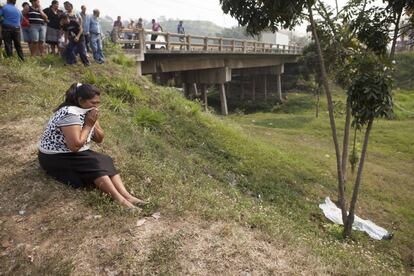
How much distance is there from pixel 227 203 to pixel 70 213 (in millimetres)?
2160

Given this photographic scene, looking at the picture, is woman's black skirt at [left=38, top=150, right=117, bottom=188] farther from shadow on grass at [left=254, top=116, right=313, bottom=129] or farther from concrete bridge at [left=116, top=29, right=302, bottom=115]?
shadow on grass at [left=254, top=116, right=313, bottom=129]

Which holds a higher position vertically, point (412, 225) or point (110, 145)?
point (110, 145)

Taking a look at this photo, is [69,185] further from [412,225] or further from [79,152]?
[412,225]

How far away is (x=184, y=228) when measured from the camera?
408 cm

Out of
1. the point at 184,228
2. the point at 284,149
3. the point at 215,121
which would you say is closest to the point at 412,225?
the point at 284,149

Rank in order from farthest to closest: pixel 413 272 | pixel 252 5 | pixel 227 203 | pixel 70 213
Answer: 1. pixel 252 5
2. pixel 413 272
3. pixel 227 203
4. pixel 70 213

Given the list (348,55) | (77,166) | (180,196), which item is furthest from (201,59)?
(77,166)

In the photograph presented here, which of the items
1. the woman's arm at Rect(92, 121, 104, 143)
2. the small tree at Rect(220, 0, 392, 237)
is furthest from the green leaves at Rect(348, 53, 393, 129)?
the woman's arm at Rect(92, 121, 104, 143)

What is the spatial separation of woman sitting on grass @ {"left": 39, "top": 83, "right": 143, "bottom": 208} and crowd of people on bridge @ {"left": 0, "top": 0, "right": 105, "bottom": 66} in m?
6.30

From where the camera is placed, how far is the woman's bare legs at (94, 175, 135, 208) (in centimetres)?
418

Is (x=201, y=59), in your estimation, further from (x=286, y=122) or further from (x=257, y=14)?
(x=257, y=14)

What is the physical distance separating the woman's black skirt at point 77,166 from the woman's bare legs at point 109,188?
0.19ft

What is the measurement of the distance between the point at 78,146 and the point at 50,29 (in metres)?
8.44

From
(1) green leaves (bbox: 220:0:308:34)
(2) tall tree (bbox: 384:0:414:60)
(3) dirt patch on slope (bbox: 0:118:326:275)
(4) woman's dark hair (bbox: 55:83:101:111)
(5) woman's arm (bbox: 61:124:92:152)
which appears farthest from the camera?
(1) green leaves (bbox: 220:0:308:34)
